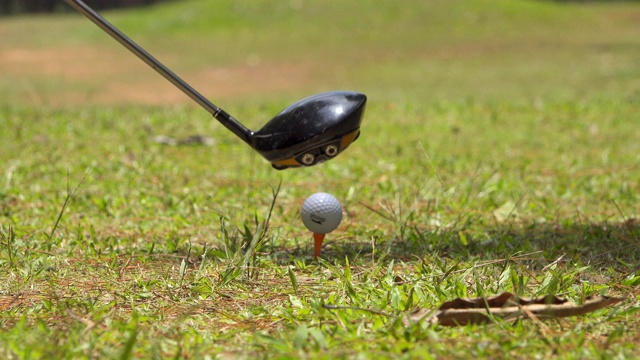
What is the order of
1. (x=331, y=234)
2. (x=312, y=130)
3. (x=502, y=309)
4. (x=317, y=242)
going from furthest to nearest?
(x=331, y=234)
(x=317, y=242)
(x=312, y=130)
(x=502, y=309)

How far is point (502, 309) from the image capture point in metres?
2.32

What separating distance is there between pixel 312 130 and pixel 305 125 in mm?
39

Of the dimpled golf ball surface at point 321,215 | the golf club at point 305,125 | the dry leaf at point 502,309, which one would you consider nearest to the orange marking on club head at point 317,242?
the dimpled golf ball surface at point 321,215

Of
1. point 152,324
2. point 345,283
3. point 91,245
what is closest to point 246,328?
point 152,324

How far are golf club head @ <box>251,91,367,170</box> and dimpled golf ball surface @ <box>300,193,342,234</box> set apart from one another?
164 mm

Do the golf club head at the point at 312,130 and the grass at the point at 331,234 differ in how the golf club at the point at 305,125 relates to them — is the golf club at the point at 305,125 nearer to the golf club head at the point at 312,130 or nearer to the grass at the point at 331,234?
the golf club head at the point at 312,130

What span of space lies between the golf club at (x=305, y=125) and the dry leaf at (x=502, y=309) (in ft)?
2.87

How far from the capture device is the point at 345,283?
2682 millimetres

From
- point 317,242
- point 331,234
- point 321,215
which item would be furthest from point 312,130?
point 331,234

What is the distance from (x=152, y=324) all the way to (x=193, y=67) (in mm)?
13078

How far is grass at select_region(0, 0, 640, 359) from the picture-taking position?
2.23m

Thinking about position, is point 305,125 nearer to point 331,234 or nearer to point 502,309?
point 331,234

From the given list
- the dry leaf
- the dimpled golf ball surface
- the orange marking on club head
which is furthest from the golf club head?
the dry leaf

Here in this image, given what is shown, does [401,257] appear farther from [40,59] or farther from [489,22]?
[489,22]
